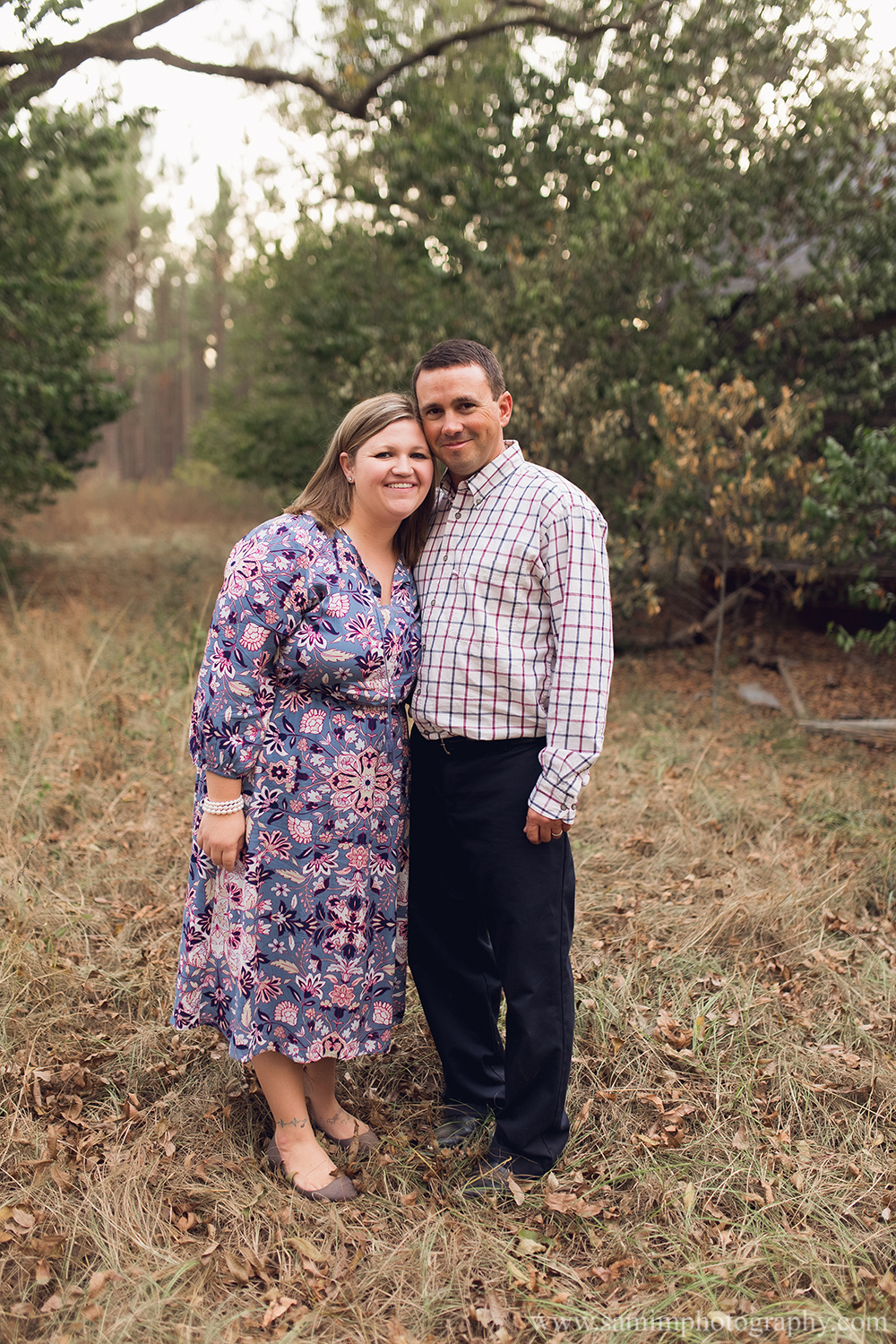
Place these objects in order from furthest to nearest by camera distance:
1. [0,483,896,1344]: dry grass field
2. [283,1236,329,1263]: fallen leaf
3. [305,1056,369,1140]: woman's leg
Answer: [305,1056,369,1140]: woman's leg → [283,1236,329,1263]: fallen leaf → [0,483,896,1344]: dry grass field

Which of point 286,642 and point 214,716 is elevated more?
point 286,642

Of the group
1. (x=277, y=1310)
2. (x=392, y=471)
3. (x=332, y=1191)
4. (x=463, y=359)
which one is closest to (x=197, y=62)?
(x=463, y=359)

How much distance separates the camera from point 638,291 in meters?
8.60

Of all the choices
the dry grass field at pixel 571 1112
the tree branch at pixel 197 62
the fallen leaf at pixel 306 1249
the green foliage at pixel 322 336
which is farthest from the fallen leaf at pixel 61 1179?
the tree branch at pixel 197 62

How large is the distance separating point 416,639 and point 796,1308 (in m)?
1.98

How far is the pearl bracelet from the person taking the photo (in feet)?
8.01

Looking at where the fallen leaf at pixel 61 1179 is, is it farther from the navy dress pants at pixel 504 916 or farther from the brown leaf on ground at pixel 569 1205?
the brown leaf on ground at pixel 569 1205

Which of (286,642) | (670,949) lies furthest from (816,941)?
(286,642)

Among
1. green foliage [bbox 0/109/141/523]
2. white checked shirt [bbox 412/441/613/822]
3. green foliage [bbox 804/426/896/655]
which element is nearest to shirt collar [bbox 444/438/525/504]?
white checked shirt [bbox 412/441/613/822]

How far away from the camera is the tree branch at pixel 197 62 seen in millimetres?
7465

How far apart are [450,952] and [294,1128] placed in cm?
69

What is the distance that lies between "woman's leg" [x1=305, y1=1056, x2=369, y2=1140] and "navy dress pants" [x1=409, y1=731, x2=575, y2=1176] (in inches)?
16.0

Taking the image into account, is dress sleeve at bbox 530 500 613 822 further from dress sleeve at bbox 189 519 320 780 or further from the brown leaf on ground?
the brown leaf on ground

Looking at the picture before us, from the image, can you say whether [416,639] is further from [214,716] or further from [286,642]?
[214,716]
